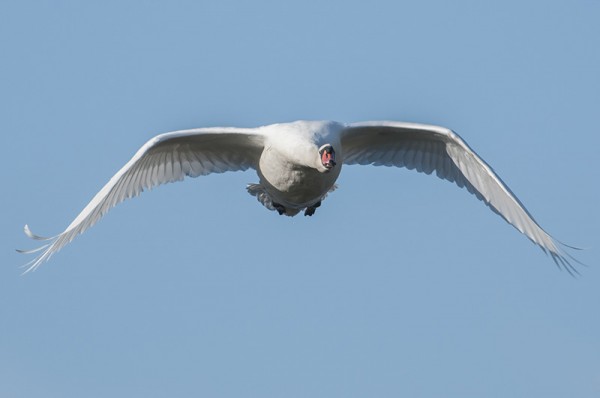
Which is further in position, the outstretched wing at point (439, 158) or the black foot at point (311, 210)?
the black foot at point (311, 210)

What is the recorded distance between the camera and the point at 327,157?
23594 millimetres

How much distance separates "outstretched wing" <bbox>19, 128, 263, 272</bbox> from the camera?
2436 centimetres

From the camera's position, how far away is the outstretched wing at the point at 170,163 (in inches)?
959

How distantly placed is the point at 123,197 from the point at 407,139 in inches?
205

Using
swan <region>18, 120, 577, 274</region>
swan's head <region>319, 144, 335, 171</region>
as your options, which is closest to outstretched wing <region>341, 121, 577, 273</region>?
swan <region>18, 120, 577, 274</region>

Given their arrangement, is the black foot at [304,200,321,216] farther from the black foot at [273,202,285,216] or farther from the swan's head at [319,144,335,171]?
the swan's head at [319,144,335,171]

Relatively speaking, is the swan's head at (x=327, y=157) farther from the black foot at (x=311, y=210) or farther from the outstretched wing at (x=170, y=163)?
the black foot at (x=311, y=210)

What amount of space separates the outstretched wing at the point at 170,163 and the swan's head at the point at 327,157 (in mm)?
1959

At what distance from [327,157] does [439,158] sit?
364 cm

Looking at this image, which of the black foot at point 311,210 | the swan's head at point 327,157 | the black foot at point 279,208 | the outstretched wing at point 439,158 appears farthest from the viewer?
the black foot at point 311,210

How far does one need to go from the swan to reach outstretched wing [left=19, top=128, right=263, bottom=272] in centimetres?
2

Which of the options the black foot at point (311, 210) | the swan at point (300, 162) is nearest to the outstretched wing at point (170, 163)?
the swan at point (300, 162)

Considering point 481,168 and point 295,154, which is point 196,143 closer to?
point 295,154

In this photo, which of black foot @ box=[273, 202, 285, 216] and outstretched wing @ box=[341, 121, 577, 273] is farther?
black foot @ box=[273, 202, 285, 216]
